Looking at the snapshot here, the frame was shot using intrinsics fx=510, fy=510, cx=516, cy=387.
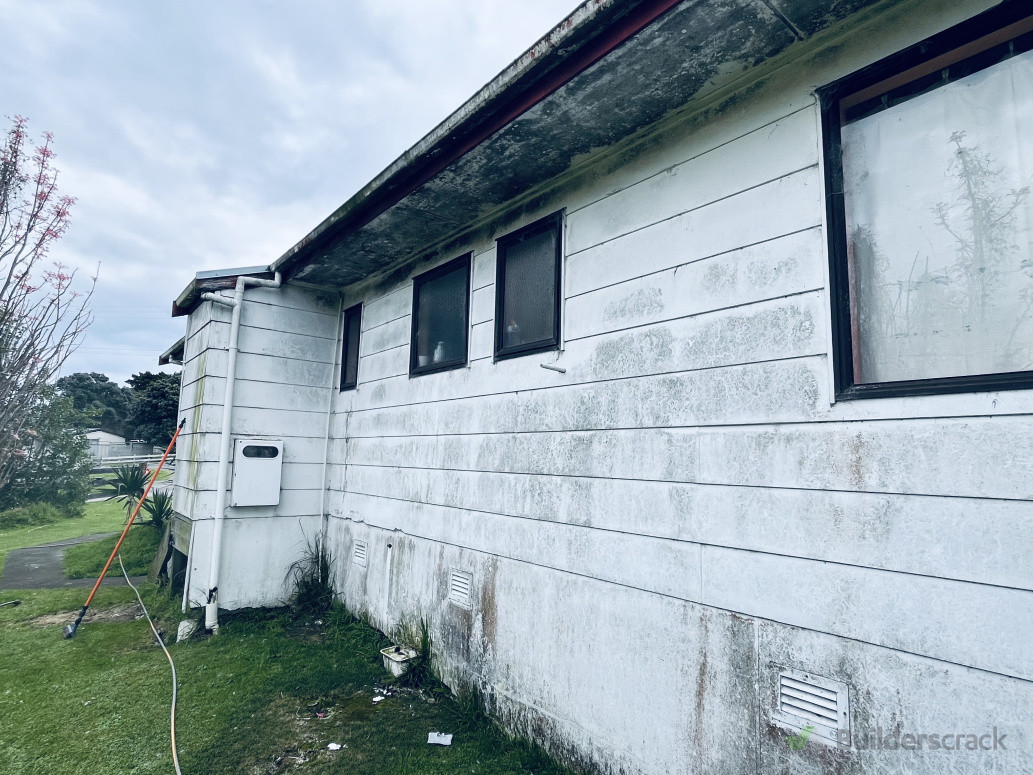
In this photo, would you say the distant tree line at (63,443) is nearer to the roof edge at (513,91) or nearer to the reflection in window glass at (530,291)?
the roof edge at (513,91)

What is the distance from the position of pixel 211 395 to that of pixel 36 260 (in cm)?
498

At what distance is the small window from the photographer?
19.6 feet

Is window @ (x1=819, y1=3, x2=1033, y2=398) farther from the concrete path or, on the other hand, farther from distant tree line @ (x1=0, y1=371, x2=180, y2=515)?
distant tree line @ (x1=0, y1=371, x2=180, y2=515)

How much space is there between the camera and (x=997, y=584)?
1595mm

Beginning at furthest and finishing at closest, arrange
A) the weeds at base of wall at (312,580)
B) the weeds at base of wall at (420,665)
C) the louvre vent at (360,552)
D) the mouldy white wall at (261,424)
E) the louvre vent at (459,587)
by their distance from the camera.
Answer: the weeds at base of wall at (312,580), the mouldy white wall at (261,424), the louvre vent at (360,552), the weeds at base of wall at (420,665), the louvre vent at (459,587)

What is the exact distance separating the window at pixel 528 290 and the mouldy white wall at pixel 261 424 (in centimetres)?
319

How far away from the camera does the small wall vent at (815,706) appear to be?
187 cm

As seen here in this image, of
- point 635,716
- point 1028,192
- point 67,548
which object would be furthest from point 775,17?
point 67,548

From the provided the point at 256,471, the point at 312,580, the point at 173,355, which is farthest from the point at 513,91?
the point at 173,355

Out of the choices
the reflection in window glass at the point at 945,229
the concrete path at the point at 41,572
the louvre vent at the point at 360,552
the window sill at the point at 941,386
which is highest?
the reflection in window glass at the point at 945,229

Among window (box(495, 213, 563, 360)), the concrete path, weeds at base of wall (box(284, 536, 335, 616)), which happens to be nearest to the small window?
weeds at base of wall (box(284, 536, 335, 616))

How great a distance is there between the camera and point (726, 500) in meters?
2.31

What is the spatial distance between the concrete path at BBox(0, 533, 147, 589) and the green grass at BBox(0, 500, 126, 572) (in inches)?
7.5

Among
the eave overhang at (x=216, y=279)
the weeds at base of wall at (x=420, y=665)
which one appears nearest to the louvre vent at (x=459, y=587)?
the weeds at base of wall at (x=420, y=665)
